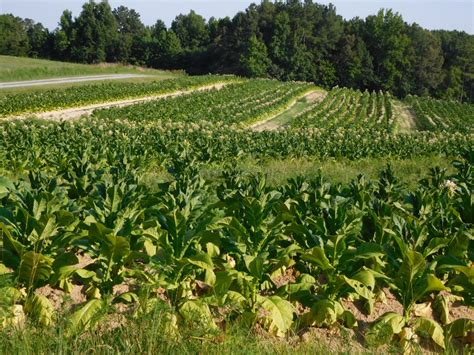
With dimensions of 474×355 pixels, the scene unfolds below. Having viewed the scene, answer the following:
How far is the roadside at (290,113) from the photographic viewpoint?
35.0 meters

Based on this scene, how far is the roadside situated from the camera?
115ft

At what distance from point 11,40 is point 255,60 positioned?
139 feet

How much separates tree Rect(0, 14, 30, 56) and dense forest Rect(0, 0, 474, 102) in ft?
0.56

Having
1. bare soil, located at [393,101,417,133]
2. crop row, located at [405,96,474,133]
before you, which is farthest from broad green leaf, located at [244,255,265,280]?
bare soil, located at [393,101,417,133]

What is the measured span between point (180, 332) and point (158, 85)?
150 ft

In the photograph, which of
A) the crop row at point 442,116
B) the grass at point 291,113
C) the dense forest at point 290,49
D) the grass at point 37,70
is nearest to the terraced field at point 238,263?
the grass at point 291,113

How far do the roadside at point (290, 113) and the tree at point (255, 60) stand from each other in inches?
976

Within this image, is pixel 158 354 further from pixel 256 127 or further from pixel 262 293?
pixel 256 127

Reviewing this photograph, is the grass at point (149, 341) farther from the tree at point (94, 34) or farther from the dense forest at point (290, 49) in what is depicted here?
the tree at point (94, 34)

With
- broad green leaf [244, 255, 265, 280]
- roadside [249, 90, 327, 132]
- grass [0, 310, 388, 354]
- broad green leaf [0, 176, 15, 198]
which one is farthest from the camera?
roadside [249, 90, 327, 132]

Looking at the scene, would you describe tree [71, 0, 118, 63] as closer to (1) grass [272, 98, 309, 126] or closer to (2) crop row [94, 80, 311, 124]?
(2) crop row [94, 80, 311, 124]

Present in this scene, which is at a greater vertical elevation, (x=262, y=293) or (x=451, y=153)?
(x=262, y=293)

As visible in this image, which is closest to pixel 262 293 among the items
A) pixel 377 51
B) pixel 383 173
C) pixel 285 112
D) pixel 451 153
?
pixel 383 173

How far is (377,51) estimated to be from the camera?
95.6 metres
